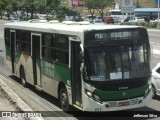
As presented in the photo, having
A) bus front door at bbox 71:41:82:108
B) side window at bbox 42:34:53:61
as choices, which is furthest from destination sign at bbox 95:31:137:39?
side window at bbox 42:34:53:61

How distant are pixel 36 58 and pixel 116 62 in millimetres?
5077

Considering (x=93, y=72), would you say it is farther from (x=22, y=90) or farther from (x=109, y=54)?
(x=22, y=90)

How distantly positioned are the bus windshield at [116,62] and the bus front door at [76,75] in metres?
0.61

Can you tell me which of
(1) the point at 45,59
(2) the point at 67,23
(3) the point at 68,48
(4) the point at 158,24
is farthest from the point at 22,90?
(4) the point at 158,24

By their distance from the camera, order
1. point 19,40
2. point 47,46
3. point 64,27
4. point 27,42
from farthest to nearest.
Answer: point 19,40 < point 27,42 < point 47,46 < point 64,27

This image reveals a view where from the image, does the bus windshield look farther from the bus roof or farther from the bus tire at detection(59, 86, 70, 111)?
the bus tire at detection(59, 86, 70, 111)

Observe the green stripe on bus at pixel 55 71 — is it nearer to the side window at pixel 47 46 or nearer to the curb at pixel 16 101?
the side window at pixel 47 46

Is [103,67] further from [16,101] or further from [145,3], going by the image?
[145,3]

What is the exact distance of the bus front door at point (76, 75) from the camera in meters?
11.4

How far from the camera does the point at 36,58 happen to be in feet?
50.8

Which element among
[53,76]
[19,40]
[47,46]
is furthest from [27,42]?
[53,76]

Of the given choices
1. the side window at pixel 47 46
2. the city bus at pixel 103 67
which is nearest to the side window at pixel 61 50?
the city bus at pixel 103 67

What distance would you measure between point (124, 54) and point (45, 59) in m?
3.92

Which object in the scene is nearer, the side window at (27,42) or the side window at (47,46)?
the side window at (47,46)
